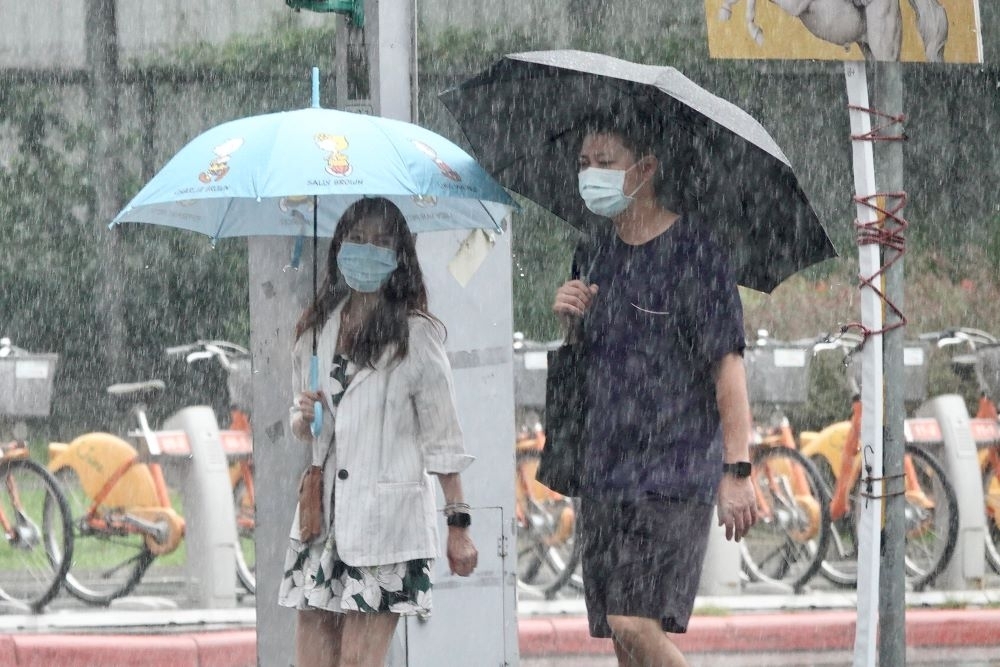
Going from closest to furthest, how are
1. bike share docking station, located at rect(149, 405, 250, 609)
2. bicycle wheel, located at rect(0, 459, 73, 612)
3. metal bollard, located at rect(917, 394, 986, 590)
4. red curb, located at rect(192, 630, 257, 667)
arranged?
1. red curb, located at rect(192, 630, 257, 667)
2. bike share docking station, located at rect(149, 405, 250, 609)
3. bicycle wheel, located at rect(0, 459, 73, 612)
4. metal bollard, located at rect(917, 394, 986, 590)

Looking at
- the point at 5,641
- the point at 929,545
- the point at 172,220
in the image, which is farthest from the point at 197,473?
the point at 929,545

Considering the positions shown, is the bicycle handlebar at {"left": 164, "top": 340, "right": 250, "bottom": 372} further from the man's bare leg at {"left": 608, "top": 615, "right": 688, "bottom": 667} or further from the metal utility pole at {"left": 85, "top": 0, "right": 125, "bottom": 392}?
the man's bare leg at {"left": 608, "top": 615, "right": 688, "bottom": 667}

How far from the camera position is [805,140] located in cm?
1209

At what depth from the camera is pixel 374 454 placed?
3965 mm

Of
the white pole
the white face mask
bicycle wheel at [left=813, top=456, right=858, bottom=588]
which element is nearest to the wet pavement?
bicycle wheel at [left=813, top=456, right=858, bottom=588]

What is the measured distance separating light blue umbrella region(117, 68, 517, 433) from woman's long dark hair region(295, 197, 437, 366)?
0.20 ft

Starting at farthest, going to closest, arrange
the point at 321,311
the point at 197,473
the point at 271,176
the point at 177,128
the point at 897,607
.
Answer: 1. the point at 177,128
2. the point at 197,473
3. the point at 897,607
4. the point at 321,311
5. the point at 271,176

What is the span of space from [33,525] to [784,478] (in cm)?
365

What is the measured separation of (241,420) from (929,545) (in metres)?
3.53

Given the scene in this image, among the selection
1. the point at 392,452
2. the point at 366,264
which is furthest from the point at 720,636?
the point at 366,264

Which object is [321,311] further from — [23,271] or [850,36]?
[23,271]

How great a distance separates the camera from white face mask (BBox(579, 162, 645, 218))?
4.01 m

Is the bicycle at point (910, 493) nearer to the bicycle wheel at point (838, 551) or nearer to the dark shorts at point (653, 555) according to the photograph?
the bicycle wheel at point (838, 551)

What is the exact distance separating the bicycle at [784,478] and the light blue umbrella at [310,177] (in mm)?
3720
